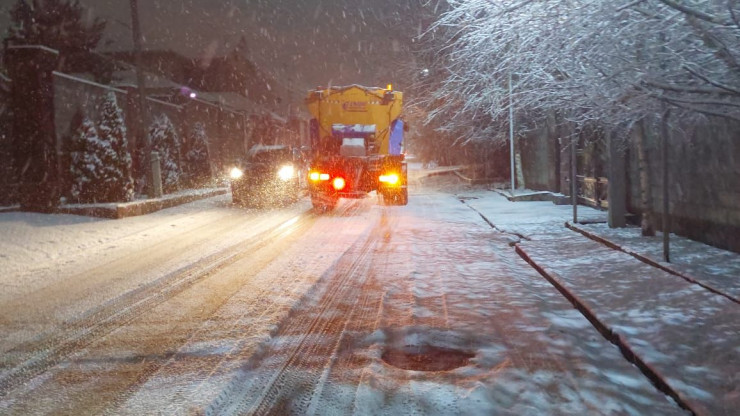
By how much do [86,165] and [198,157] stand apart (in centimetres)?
1108

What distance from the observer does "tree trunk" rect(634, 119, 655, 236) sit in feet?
31.6

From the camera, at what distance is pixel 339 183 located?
16.4 metres

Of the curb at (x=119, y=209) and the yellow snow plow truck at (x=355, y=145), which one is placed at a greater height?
the yellow snow plow truck at (x=355, y=145)

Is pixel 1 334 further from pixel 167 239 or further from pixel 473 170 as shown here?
pixel 473 170

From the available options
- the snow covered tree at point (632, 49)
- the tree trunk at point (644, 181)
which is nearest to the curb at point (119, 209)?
the snow covered tree at point (632, 49)

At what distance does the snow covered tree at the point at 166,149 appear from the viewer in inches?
920

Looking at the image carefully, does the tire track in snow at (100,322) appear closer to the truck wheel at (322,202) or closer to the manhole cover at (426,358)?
the manhole cover at (426,358)

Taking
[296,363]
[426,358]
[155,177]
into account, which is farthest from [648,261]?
[155,177]

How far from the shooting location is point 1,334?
561 cm

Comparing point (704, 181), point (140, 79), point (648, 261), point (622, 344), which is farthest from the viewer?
point (140, 79)

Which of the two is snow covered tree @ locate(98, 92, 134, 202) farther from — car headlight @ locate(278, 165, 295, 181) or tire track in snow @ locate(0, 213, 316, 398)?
tire track in snow @ locate(0, 213, 316, 398)

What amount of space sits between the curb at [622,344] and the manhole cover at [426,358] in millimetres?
1220

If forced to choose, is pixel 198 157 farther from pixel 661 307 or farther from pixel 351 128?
pixel 661 307

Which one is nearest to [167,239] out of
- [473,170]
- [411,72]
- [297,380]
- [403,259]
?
[403,259]
